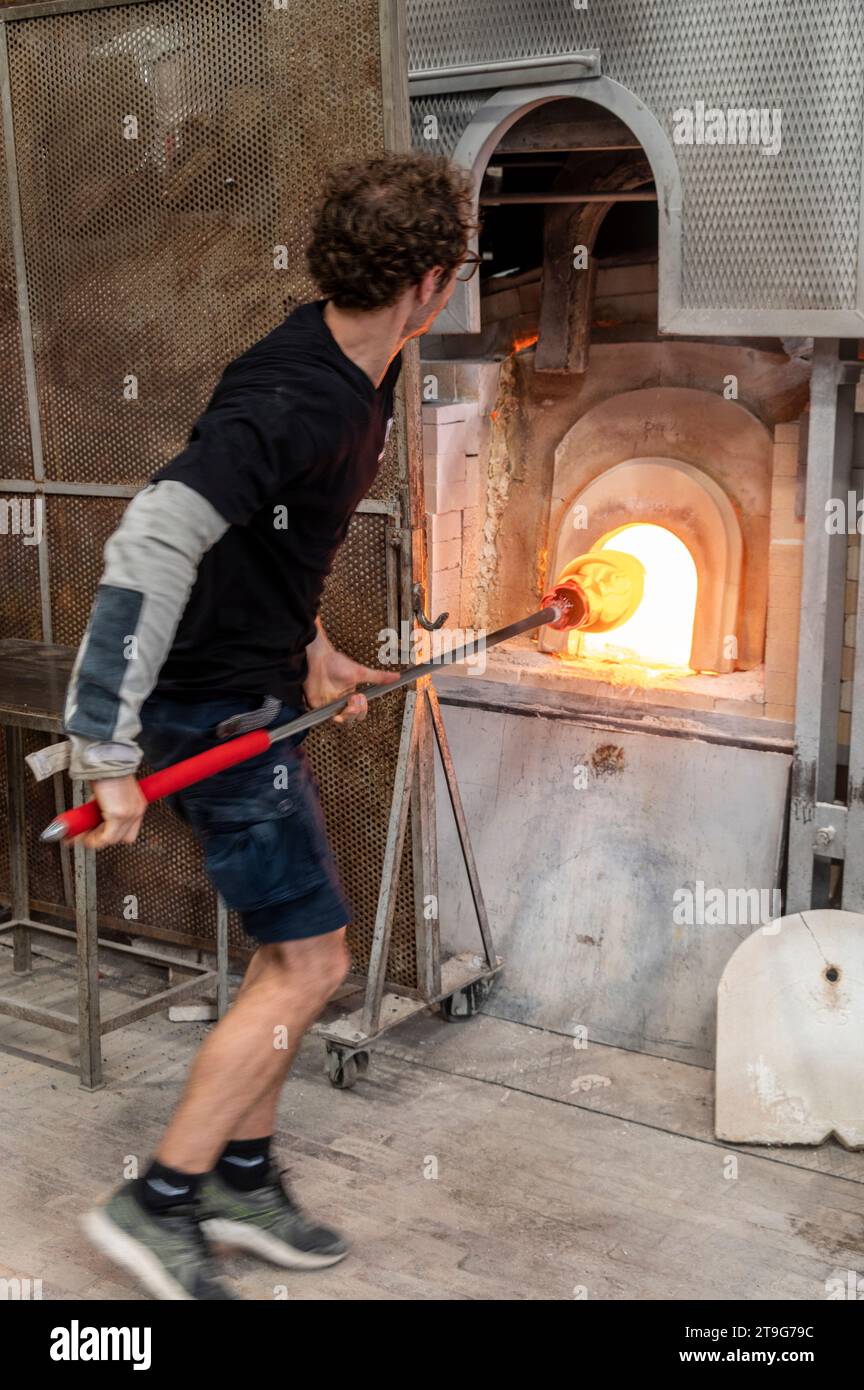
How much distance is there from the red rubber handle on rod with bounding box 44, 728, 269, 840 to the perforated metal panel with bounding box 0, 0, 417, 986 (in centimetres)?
120

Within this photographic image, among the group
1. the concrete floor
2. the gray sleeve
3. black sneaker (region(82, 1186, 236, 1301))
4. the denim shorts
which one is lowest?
the concrete floor

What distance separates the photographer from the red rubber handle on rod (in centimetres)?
240

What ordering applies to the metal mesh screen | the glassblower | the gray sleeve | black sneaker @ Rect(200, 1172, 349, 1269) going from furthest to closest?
the metal mesh screen, black sneaker @ Rect(200, 1172, 349, 1269), the glassblower, the gray sleeve

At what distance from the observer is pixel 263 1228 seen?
2.94 meters

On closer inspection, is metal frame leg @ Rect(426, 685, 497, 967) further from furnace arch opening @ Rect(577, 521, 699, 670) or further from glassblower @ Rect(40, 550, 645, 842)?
furnace arch opening @ Rect(577, 521, 699, 670)

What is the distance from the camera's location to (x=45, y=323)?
423 cm

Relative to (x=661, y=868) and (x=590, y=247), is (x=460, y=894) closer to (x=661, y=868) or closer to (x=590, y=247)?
(x=661, y=868)

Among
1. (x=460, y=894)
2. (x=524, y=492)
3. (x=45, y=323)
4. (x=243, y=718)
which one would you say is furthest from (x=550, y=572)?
(x=243, y=718)

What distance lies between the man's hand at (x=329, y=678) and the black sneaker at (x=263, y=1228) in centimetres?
96

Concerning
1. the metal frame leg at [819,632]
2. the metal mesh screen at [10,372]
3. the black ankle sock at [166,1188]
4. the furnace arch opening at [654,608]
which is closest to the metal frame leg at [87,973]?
the black ankle sock at [166,1188]

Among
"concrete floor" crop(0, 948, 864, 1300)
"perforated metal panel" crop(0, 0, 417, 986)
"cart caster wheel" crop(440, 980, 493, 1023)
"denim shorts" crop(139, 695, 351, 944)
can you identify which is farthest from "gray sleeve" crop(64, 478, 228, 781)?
"cart caster wheel" crop(440, 980, 493, 1023)

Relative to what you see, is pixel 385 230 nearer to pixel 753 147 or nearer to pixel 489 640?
pixel 489 640

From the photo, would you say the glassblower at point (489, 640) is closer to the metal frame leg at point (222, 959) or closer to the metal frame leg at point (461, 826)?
the metal frame leg at point (461, 826)

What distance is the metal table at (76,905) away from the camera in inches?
143
